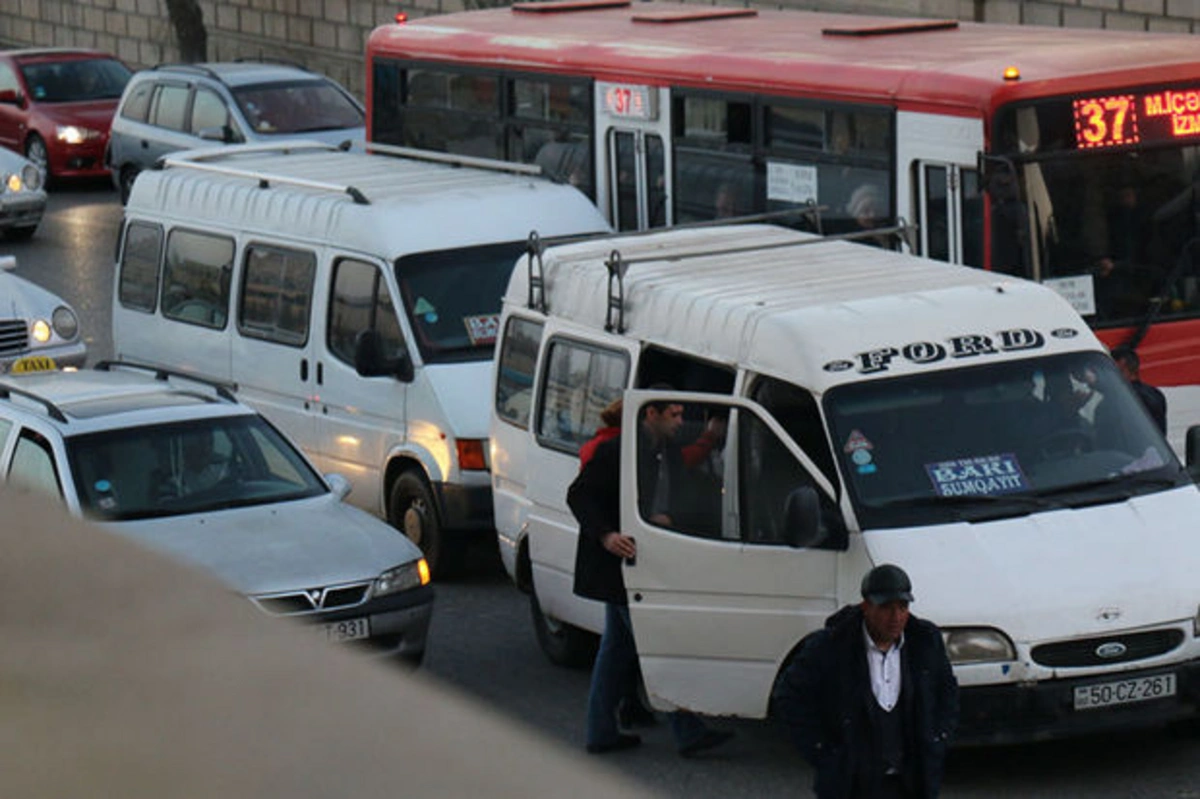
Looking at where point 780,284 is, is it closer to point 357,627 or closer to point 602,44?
point 357,627

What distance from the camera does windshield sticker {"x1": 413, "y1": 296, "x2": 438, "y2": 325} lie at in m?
12.1

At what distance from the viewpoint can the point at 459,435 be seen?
38.1 feet

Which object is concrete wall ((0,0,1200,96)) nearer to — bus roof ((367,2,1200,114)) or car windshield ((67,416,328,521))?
bus roof ((367,2,1200,114))

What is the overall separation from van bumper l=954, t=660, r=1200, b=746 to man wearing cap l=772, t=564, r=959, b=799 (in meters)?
1.48

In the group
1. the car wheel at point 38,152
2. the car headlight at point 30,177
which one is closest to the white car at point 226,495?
the car headlight at point 30,177

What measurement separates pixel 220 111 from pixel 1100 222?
582 inches

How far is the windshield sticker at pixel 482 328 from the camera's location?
12086 millimetres

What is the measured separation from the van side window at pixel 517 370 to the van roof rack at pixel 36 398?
1.98m

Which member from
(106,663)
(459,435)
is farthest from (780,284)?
(106,663)

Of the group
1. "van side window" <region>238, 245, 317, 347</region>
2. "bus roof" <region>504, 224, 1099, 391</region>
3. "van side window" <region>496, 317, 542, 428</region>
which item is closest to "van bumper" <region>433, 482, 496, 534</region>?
"van side window" <region>496, 317, 542, 428</region>

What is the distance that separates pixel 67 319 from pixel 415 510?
4.90 m

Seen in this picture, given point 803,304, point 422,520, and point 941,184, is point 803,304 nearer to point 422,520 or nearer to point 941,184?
point 941,184

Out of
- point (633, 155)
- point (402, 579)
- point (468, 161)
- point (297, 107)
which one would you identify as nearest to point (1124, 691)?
point (402, 579)

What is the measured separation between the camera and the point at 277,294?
13.0m
